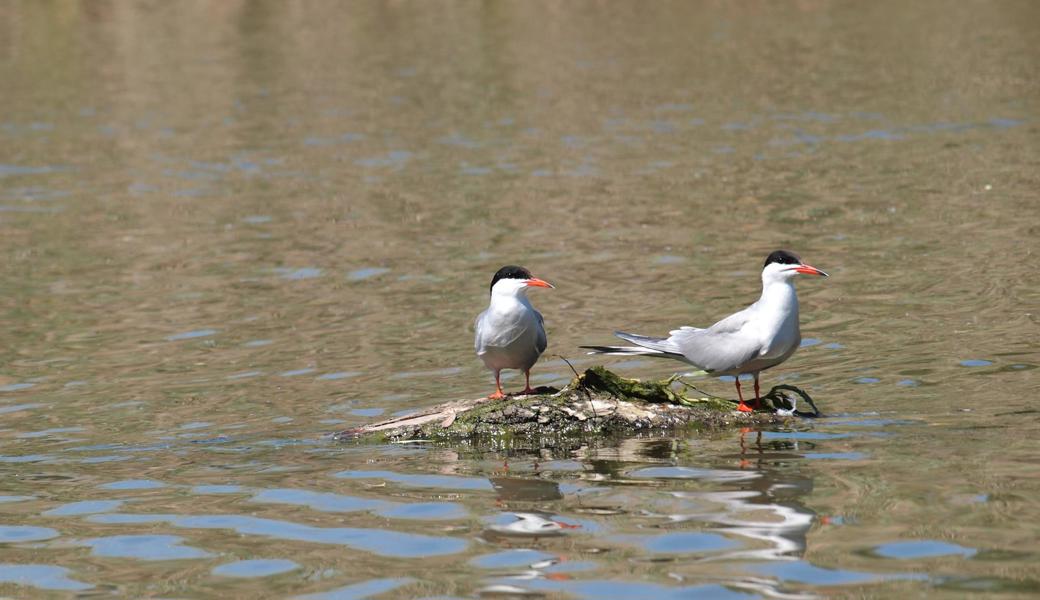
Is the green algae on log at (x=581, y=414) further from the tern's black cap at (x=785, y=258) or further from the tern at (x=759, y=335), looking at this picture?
the tern's black cap at (x=785, y=258)

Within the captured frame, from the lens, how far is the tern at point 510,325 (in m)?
10.4

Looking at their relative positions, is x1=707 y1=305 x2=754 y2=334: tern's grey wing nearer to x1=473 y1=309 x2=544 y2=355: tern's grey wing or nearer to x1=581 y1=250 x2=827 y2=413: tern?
x1=581 y1=250 x2=827 y2=413: tern

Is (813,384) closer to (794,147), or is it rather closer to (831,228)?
(831,228)

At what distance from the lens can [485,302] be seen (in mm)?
16188

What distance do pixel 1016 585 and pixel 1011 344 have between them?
599 centimetres

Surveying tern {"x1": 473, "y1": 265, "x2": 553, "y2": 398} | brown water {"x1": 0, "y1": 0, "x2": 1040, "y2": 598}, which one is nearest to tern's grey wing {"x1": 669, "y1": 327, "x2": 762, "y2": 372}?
brown water {"x1": 0, "y1": 0, "x2": 1040, "y2": 598}

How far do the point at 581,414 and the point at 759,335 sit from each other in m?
1.33

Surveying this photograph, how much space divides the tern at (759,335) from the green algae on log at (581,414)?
0.21 m

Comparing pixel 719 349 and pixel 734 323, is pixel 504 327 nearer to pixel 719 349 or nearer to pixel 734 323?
pixel 719 349

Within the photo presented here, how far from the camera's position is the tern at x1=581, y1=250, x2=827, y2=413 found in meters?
10.5

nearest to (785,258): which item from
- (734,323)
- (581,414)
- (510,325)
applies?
(734,323)

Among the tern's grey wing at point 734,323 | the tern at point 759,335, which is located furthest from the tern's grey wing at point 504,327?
the tern's grey wing at point 734,323

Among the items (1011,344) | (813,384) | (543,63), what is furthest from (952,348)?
(543,63)

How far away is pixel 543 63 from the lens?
123 ft
